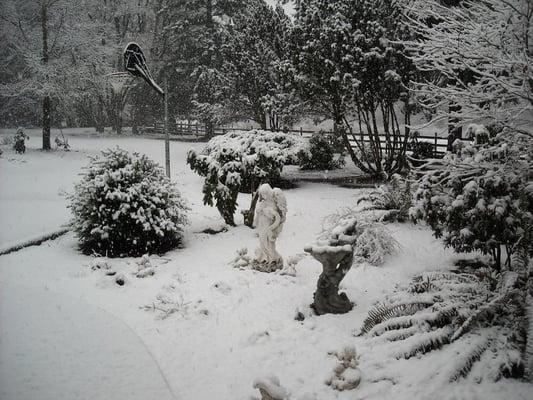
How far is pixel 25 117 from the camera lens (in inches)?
1184

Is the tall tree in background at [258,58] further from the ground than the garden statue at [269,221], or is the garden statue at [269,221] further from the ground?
the tall tree in background at [258,58]

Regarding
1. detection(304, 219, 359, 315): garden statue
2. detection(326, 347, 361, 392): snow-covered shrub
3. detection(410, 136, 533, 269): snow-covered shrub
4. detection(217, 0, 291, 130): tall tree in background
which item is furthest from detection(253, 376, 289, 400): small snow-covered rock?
detection(217, 0, 291, 130): tall tree in background

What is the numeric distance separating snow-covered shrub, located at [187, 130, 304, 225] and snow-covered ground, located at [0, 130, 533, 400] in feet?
3.05

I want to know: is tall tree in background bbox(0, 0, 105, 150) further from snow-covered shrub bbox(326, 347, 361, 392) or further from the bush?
snow-covered shrub bbox(326, 347, 361, 392)

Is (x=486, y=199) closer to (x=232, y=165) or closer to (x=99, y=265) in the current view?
(x=232, y=165)

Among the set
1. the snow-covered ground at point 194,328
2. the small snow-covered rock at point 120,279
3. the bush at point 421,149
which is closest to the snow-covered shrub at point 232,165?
the snow-covered ground at point 194,328

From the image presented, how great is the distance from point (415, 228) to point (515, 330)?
475 centimetres

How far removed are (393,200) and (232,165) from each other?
13.1 ft

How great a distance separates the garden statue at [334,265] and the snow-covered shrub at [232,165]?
168 inches

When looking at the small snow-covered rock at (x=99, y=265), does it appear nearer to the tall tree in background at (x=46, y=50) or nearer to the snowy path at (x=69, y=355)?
the snowy path at (x=69, y=355)

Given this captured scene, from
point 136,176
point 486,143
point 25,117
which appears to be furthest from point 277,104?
point 25,117

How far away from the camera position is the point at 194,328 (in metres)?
5.74

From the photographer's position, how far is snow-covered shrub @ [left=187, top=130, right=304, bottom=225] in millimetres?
9820

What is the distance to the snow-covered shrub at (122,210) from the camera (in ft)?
27.6
